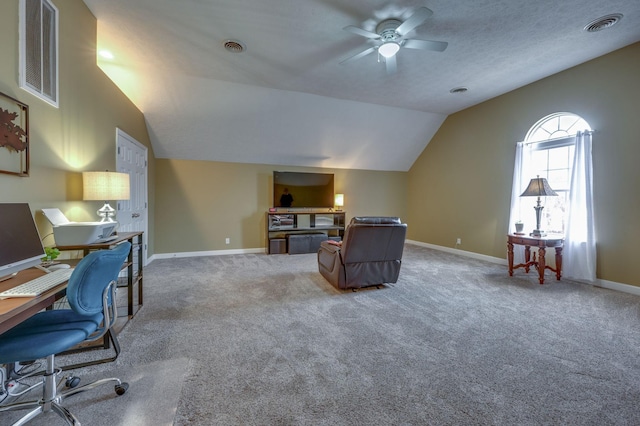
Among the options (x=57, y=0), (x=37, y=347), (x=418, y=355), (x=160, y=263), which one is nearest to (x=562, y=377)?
(x=418, y=355)

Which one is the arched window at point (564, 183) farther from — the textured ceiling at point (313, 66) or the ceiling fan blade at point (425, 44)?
the ceiling fan blade at point (425, 44)

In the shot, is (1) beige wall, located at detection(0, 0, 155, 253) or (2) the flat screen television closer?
(1) beige wall, located at detection(0, 0, 155, 253)

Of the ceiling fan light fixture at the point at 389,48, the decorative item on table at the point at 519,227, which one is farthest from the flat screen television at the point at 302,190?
the decorative item on table at the point at 519,227

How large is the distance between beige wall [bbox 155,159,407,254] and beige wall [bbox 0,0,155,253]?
212cm

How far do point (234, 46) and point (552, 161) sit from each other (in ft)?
16.4

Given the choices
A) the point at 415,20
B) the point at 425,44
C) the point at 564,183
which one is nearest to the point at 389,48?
the point at 425,44

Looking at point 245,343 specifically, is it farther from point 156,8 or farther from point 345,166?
point 345,166

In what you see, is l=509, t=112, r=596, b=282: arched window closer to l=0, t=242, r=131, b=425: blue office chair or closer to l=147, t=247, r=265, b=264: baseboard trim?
l=0, t=242, r=131, b=425: blue office chair

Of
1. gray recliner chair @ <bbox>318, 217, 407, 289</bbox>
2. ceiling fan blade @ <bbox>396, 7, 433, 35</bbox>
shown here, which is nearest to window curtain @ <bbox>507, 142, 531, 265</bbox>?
gray recliner chair @ <bbox>318, 217, 407, 289</bbox>

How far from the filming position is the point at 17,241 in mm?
1492

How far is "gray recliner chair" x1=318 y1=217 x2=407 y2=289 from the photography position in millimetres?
3248

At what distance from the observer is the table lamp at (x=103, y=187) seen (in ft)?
7.87

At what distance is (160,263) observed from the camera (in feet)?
15.8

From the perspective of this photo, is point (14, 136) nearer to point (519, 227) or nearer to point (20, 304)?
point (20, 304)
